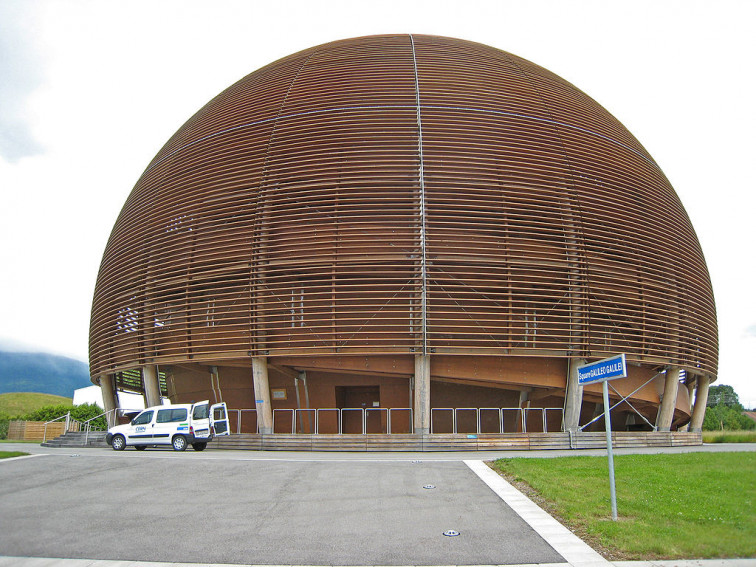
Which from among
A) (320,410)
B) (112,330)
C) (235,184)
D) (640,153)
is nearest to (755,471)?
(320,410)

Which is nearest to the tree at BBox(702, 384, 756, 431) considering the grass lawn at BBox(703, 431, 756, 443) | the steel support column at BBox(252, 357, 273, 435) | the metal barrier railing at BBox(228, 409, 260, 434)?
the grass lawn at BBox(703, 431, 756, 443)

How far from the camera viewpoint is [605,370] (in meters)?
7.43

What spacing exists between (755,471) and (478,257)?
11318 millimetres

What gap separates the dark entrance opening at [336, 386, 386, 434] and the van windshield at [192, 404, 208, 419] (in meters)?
5.06

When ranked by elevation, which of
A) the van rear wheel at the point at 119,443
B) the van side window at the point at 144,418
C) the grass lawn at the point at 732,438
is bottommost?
the grass lawn at the point at 732,438

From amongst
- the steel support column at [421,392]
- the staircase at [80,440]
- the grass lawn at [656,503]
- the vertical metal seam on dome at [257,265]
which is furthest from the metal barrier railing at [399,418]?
the staircase at [80,440]

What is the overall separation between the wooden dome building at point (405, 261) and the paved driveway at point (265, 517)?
302 inches

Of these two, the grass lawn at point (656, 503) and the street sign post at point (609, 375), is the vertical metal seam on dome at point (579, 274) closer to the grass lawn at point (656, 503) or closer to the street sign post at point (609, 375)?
the grass lawn at point (656, 503)

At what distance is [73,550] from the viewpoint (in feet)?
21.1

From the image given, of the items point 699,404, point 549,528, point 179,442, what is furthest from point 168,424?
point 699,404

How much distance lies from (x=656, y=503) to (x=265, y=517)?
5.05 metres

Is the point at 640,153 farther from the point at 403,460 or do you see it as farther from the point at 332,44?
the point at 403,460

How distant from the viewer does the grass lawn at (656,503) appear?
5875mm

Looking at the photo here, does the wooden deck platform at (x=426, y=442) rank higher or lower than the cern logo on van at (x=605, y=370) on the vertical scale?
lower
